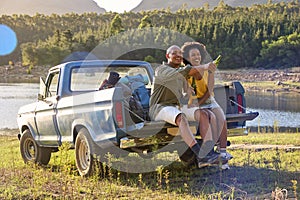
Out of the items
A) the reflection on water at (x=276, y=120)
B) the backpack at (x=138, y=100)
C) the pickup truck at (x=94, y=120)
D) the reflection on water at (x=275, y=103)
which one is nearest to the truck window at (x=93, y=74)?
the pickup truck at (x=94, y=120)

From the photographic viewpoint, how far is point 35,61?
10850 cm

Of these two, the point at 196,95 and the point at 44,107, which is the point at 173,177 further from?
the point at 44,107

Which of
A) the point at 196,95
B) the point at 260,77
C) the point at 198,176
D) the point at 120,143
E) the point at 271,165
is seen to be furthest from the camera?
the point at 260,77

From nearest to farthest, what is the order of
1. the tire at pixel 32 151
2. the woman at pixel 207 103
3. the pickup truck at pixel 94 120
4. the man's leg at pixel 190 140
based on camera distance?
the man's leg at pixel 190 140, the pickup truck at pixel 94 120, the woman at pixel 207 103, the tire at pixel 32 151

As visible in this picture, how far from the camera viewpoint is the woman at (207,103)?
20.8 ft

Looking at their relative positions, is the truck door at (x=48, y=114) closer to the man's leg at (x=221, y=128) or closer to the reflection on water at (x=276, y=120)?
the man's leg at (x=221, y=128)

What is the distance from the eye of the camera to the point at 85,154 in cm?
691

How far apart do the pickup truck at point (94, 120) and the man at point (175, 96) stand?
190 millimetres

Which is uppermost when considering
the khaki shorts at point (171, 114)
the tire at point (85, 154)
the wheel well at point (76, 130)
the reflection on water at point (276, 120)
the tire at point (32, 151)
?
the khaki shorts at point (171, 114)

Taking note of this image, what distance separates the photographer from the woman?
635 cm

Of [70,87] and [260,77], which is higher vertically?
[70,87]

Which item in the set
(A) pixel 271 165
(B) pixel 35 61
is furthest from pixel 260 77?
(A) pixel 271 165

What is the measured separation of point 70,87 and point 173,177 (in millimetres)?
2074

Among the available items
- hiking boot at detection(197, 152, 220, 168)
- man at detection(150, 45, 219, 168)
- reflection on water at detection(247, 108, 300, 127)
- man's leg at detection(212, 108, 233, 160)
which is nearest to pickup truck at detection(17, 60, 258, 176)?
man at detection(150, 45, 219, 168)
